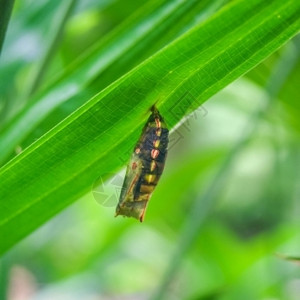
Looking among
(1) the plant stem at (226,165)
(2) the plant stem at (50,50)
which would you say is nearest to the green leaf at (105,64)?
(2) the plant stem at (50,50)

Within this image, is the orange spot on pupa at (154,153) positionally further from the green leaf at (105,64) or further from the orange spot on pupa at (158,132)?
the green leaf at (105,64)

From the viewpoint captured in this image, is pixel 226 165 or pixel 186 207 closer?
pixel 226 165

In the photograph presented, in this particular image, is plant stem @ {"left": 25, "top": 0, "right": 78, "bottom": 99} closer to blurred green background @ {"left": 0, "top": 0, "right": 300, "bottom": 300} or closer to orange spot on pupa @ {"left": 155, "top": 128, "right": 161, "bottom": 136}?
blurred green background @ {"left": 0, "top": 0, "right": 300, "bottom": 300}

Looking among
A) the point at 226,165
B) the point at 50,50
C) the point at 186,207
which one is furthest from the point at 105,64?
the point at 186,207

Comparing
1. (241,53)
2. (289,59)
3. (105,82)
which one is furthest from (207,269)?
(241,53)

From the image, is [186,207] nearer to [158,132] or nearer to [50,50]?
[50,50]
